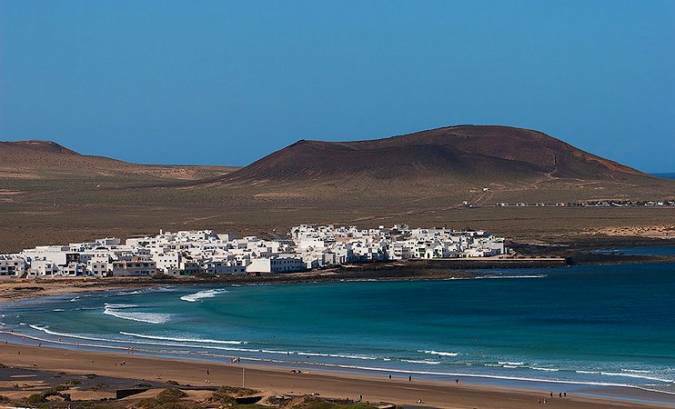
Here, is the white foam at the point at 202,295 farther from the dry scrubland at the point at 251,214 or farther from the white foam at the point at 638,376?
the dry scrubland at the point at 251,214

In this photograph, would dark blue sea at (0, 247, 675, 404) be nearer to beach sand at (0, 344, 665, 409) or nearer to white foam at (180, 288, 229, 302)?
white foam at (180, 288, 229, 302)

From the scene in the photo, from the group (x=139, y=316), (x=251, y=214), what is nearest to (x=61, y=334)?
(x=139, y=316)

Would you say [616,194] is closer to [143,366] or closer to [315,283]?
[315,283]

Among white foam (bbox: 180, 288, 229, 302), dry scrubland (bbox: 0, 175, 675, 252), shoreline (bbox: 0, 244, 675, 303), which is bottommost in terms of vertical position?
white foam (bbox: 180, 288, 229, 302)

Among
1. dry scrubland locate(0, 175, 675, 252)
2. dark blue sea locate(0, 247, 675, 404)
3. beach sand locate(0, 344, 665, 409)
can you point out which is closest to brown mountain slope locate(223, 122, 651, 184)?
dry scrubland locate(0, 175, 675, 252)

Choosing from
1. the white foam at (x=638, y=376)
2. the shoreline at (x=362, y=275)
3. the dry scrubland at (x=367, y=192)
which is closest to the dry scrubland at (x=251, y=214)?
the dry scrubland at (x=367, y=192)
